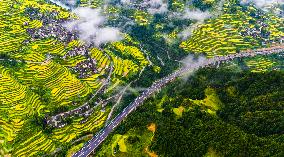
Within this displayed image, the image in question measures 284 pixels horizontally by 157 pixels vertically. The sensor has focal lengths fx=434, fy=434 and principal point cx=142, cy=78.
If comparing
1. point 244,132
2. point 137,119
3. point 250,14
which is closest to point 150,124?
point 137,119

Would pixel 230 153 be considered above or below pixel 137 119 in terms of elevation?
above

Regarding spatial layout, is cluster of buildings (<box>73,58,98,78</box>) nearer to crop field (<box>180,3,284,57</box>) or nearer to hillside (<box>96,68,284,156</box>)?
hillside (<box>96,68,284,156</box>)

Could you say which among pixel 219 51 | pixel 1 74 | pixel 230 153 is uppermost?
pixel 230 153

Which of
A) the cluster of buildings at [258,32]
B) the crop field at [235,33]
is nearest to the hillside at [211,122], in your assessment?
the crop field at [235,33]

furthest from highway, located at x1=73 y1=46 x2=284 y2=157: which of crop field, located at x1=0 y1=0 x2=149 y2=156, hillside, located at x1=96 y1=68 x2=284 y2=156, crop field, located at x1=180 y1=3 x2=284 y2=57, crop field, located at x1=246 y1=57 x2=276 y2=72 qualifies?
hillside, located at x1=96 y1=68 x2=284 y2=156

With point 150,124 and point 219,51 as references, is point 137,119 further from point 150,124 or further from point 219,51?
point 219,51

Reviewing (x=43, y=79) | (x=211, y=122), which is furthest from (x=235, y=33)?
(x=211, y=122)
